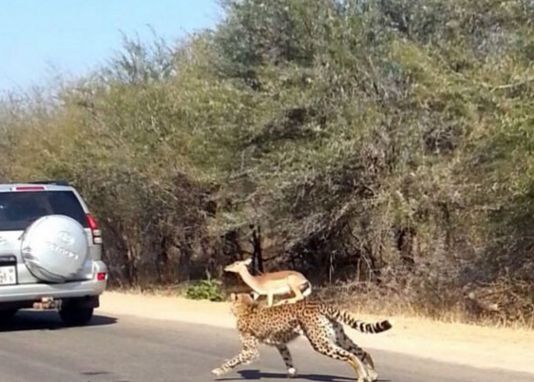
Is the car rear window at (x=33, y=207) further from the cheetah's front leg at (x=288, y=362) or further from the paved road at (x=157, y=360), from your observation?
the cheetah's front leg at (x=288, y=362)

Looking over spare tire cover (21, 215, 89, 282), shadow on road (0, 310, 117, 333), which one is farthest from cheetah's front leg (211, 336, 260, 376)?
shadow on road (0, 310, 117, 333)

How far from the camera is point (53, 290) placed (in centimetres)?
1659

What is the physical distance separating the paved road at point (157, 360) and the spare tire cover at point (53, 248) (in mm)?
849

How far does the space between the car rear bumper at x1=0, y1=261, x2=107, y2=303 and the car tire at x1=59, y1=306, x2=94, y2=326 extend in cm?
81

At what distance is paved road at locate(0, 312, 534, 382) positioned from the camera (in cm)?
1260

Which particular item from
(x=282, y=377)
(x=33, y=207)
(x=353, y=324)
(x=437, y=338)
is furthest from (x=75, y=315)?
(x=353, y=324)

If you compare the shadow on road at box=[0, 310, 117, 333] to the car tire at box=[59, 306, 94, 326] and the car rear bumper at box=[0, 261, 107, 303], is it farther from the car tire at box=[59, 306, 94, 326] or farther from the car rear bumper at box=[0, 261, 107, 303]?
the car rear bumper at box=[0, 261, 107, 303]

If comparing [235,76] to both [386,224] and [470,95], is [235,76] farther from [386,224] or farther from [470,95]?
[470,95]

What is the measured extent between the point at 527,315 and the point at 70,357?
7121 millimetres

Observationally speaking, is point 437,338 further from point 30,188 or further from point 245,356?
point 30,188

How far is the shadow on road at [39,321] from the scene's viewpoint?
1805cm

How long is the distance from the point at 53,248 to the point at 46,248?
87 mm

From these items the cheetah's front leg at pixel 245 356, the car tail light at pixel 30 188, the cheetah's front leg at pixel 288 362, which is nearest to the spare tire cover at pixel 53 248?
the car tail light at pixel 30 188

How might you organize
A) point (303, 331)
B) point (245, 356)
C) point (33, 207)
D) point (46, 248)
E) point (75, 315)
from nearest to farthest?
1. point (303, 331)
2. point (245, 356)
3. point (46, 248)
4. point (33, 207)
5. point (75, 315)
